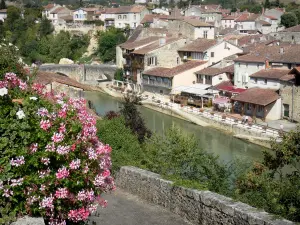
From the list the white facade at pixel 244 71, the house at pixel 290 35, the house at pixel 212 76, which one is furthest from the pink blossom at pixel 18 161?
the house at pixel 290 35

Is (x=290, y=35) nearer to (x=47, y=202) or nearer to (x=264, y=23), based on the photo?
(x=264, y=23)

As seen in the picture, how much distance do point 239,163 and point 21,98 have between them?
902 cm

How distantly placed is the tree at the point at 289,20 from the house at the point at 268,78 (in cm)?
4050

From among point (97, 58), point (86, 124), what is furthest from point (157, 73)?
point (86, 124)

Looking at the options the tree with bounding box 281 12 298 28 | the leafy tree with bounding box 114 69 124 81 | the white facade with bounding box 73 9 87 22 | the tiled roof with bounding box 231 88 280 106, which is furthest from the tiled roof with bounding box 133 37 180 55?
the white facade with bounding box 73 9 87 22

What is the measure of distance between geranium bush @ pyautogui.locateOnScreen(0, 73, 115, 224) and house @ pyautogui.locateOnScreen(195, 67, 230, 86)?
1516 inches

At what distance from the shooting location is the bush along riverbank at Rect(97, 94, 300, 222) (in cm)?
916

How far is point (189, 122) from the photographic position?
38281mm

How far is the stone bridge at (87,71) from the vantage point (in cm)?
6034

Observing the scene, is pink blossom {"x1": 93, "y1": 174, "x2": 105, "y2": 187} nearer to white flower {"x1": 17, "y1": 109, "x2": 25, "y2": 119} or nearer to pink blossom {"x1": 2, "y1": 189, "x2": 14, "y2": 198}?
pink blossom {"x1": 2, "y1": 189, "x2": 14, "y2": 198}

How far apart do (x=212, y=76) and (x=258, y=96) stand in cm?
807

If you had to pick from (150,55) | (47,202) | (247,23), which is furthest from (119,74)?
(47,202)

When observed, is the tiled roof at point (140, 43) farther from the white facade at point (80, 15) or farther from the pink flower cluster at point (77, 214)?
the pink flower cluster at point (77, 214)

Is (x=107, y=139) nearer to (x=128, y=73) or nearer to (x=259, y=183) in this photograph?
(x=259, y=183)
